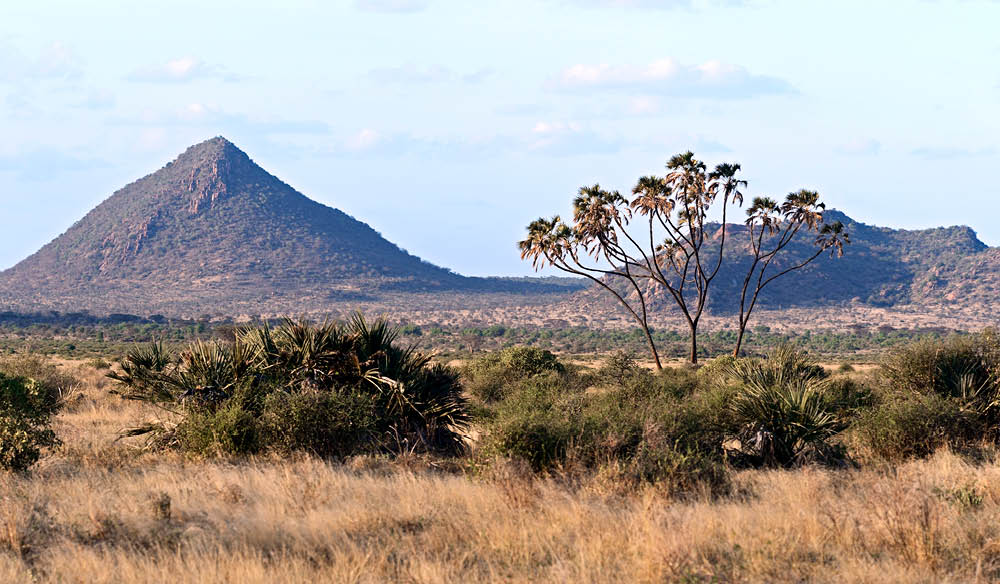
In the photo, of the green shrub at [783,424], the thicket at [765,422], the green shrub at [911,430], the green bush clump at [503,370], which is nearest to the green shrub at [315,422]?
the thicket at [765,422]

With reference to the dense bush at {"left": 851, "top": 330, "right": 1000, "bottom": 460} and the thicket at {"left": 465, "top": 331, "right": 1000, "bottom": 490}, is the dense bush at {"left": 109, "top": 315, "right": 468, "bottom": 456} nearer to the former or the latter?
the thicket at {"left": 465, "top": 331, "right": 1000, "bottom": 490}

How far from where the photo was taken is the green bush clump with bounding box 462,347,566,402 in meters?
26.0

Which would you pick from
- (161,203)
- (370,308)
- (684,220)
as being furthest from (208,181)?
(684,220)

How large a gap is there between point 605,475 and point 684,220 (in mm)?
31304

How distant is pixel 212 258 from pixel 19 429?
157 m

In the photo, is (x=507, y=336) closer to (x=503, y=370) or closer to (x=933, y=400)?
(x=503, y=370)

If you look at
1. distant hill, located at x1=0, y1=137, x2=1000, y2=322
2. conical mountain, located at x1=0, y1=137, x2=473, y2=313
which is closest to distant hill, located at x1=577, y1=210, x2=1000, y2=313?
distant hill, located at x1=0, y1=137, x2=1000, y2=322

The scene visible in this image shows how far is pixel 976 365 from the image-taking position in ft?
51.9

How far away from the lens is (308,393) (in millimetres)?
12633

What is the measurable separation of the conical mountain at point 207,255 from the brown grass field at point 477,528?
129901mm

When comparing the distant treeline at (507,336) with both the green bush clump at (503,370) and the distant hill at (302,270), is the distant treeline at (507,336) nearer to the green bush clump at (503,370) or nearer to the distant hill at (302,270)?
the distant hill at (302,270)

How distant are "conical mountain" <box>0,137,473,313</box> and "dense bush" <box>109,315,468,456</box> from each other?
12584 centimetres

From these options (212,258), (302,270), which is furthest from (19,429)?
(212,258)

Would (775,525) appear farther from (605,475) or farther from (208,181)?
(208,181)
